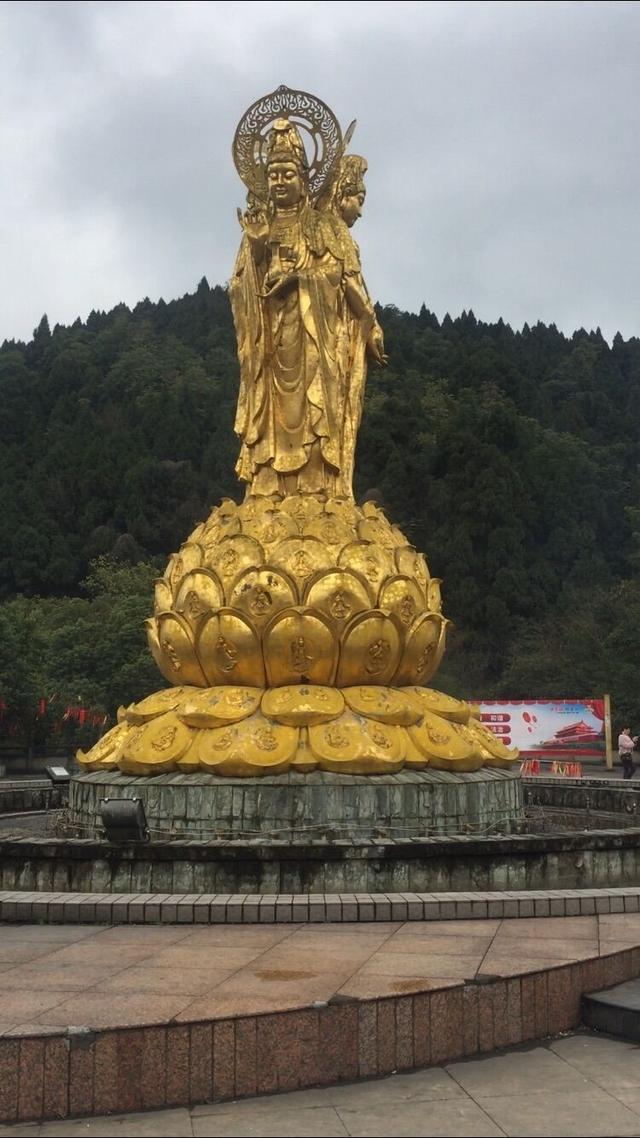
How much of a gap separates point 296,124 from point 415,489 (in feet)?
93.0

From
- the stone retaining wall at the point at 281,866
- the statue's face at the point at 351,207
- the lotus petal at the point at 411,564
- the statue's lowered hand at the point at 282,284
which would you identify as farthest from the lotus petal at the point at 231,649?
the statue's face at the point at 351,207

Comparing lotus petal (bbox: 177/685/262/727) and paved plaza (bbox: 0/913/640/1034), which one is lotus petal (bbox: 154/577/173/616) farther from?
paved plaza (bbox: 0/913/640/1034)

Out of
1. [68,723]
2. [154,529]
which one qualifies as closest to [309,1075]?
[68,723]

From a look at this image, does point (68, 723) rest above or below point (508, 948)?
above

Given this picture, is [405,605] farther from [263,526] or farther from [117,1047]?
[117,1047]

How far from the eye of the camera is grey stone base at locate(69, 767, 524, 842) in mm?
7676

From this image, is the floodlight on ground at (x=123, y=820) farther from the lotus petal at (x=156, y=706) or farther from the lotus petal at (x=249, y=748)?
the lotus petal at (x=156, y=706)

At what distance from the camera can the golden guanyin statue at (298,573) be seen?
8.19m

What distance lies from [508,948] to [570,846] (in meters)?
1.95

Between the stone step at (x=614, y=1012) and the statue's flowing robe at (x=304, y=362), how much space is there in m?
5.98

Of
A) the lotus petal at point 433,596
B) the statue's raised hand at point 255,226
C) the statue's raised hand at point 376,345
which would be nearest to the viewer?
the lotus petal at point 433,596

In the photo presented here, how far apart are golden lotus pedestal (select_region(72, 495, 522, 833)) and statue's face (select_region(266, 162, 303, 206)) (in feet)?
9.44

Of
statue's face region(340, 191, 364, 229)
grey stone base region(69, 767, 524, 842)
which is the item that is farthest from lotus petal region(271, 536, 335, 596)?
statue's face region(340, 191, 364, 229)

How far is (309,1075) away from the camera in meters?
3.76
